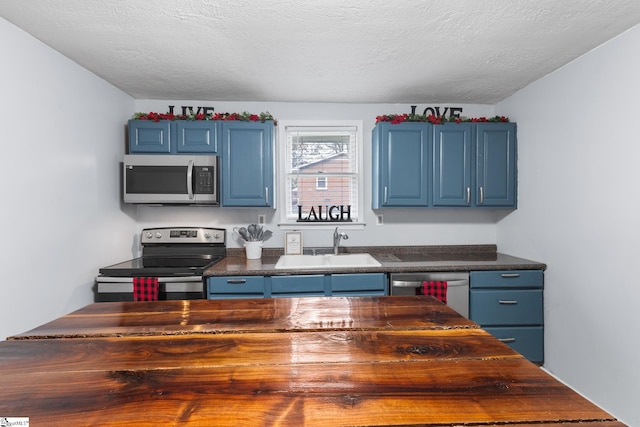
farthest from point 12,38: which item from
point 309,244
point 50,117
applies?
point 309,244

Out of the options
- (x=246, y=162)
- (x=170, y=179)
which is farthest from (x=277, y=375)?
(x=170, y=179)

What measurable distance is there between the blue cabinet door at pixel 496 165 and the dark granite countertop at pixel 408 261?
544 millimetres

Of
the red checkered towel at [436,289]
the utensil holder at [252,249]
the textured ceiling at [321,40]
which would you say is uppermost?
the textured ceiling at [321,40]

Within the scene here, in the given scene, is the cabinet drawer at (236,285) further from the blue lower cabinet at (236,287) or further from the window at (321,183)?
the window at (321,183)

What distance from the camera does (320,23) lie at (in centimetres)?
190

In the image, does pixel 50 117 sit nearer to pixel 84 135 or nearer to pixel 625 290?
pixel 84 135

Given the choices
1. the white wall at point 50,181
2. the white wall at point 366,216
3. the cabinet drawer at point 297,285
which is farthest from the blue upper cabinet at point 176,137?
the cabinet drawer at point 297,285

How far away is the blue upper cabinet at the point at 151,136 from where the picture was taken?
292 cm

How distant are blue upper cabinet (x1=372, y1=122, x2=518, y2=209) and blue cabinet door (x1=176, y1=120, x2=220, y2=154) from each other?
1.52 metres

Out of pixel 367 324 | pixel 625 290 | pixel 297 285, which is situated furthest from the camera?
pixel 297 285

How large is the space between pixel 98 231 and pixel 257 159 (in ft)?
4.70

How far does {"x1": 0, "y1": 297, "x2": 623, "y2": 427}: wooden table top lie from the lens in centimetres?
62

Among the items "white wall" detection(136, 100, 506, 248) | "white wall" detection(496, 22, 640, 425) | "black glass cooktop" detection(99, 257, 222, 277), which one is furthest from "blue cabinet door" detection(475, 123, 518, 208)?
"black glass cooktop" detection(99, 257, 222, 277)

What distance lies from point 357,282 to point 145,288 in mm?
1635
